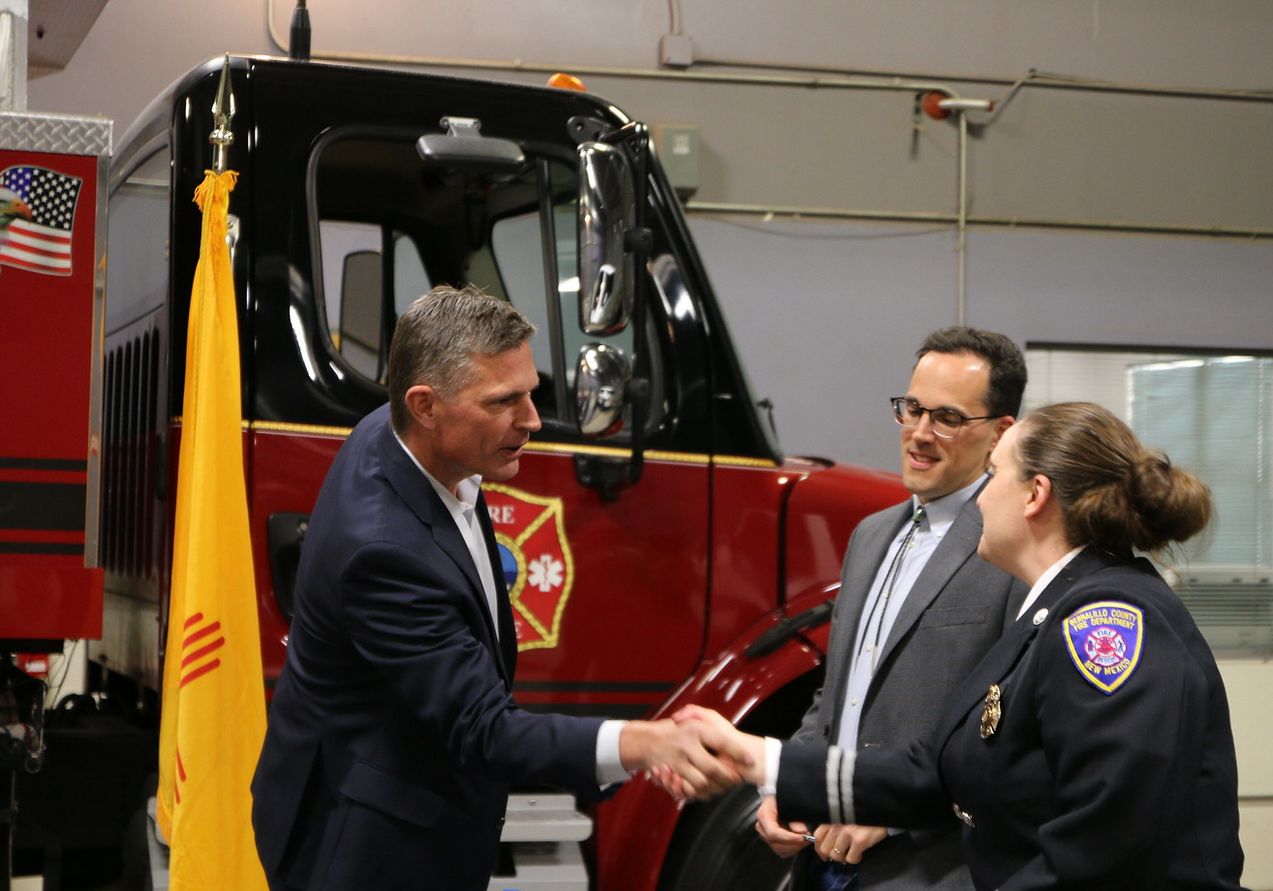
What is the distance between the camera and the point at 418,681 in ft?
6.21

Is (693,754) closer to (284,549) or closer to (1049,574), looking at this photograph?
(1049,574)

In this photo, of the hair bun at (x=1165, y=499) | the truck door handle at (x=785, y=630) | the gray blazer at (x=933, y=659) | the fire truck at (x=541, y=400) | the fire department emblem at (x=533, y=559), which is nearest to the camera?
Answer: the hair bun at (x=1165, y=499)

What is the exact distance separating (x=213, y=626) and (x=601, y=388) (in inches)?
37.8

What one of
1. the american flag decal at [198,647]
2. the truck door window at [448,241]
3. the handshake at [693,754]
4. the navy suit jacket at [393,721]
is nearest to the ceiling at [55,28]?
the truck door window at [448,241]

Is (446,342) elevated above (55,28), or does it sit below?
below

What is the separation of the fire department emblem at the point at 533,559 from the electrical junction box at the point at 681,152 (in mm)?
4411

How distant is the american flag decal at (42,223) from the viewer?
2.39 meters

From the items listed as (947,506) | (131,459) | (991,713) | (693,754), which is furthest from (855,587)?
(131,459)

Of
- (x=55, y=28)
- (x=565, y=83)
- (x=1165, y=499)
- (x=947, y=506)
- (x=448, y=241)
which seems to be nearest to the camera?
(x=1165, y=499)

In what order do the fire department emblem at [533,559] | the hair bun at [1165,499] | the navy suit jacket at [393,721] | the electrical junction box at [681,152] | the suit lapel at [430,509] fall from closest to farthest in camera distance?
the hair bun at [1165,499] < the navy suit jacket at [393,721] < the suit lapel at [430,509] < the fire department emblem at [533,559] < the electrical junction box at [681,152]

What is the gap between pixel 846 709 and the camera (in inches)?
93.8

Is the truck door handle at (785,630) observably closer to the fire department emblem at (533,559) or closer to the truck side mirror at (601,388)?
the fire department emblem at (533,559)

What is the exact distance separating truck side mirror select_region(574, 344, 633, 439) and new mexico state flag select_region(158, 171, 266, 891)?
74 centimetres

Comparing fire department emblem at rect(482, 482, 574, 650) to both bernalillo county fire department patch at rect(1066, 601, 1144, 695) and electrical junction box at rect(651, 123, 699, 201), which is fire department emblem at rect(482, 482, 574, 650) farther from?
electrical junction box at rect(651, 123, 699, 201)
